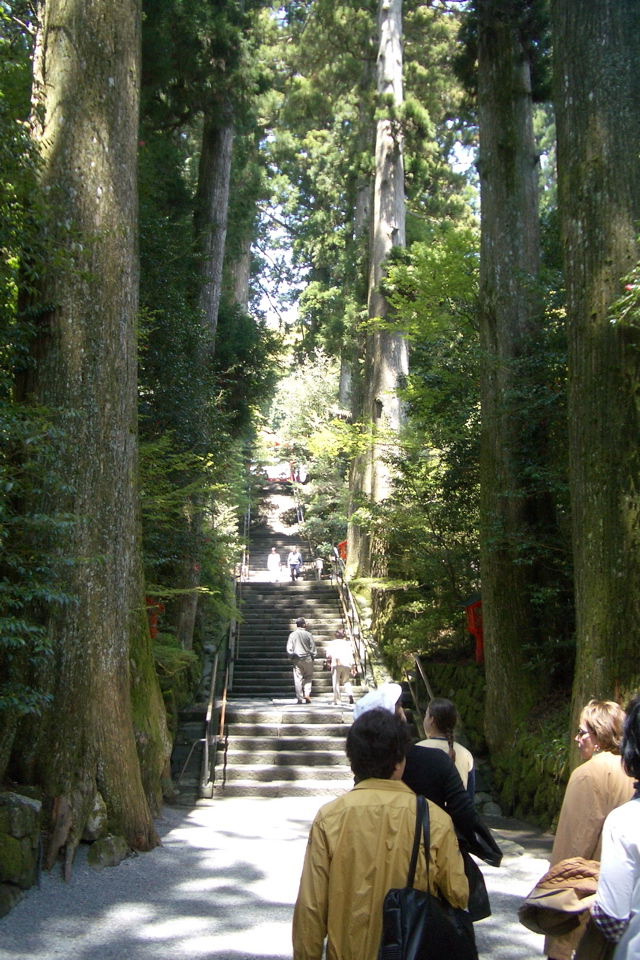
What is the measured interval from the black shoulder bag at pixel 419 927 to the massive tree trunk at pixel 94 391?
429cm

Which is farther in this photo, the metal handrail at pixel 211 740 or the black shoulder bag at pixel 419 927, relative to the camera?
the metal handrail at pixel 211 740

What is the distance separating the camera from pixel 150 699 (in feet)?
25.1

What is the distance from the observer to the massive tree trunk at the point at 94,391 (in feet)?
20.7

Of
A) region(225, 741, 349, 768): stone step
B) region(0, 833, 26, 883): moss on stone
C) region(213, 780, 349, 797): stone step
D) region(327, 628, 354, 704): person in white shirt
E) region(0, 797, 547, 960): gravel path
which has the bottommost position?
region(213, 780, 349, 797): stone step

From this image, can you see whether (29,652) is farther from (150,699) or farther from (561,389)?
(561,389)

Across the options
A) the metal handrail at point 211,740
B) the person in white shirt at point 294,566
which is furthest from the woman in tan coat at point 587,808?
the person in white shirt at point 294,566

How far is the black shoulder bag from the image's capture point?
231cm

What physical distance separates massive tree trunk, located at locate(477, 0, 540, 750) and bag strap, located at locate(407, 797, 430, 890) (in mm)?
7635

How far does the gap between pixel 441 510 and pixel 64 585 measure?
7.99 m

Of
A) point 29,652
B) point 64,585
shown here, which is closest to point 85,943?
point 29,652

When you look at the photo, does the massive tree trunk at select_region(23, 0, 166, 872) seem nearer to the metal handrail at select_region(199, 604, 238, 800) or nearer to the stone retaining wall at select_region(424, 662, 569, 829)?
the metal handrail at select_region(199, 604, 238, 800)

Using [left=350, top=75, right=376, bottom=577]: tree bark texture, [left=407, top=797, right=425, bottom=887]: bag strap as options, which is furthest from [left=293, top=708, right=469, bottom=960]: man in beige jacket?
[left=350, top=75, right=376, bottom=577]: tree bark texture

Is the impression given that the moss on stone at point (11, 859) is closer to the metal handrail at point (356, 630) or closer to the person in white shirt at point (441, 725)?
the person in white shirt at point (441, 725)

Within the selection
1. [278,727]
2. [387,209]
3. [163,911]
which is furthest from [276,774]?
[387,209]
